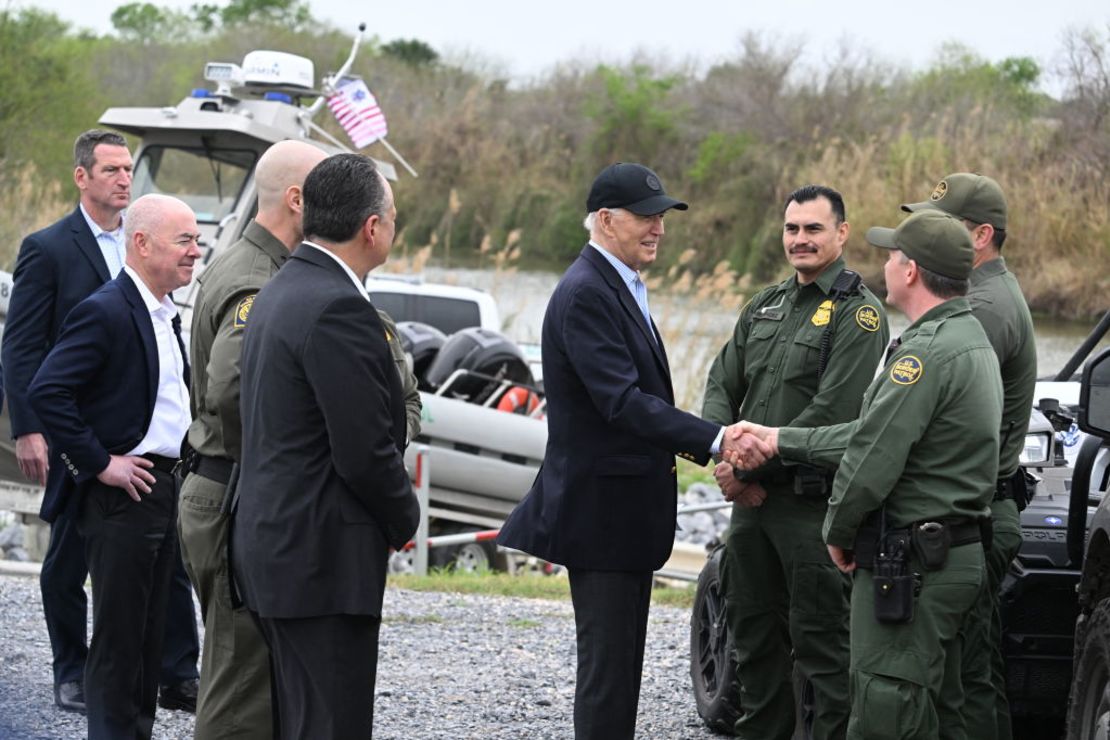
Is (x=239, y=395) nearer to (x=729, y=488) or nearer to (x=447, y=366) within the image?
(x=729, y=488)

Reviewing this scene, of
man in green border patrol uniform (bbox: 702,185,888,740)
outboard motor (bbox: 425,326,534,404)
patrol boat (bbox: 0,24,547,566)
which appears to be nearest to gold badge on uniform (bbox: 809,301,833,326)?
man in green border patrol uniform (bbox: 702,185,888,740)

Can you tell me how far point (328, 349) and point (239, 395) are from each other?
672mm

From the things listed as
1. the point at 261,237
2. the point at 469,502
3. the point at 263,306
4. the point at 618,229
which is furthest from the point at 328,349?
the point at 469,502

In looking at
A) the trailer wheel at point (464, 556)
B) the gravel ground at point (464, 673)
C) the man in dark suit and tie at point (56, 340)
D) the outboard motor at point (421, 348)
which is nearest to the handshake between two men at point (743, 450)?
the gravel ground at point (464, 673)

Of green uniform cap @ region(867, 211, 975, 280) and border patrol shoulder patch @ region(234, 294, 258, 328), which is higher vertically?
green uniform cap @ region(867, 211, 975, 280)

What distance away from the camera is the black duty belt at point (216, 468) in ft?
14.6

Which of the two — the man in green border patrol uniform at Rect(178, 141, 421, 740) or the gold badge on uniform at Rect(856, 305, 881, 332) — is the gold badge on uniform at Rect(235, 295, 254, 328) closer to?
the man in green border patrol uniform at Rect(178, 141, 421, 740)

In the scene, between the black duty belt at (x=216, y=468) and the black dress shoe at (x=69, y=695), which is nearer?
the black duty belt at (x=216, y=468)

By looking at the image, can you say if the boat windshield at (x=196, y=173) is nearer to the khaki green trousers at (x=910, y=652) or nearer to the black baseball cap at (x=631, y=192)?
the black baseball cap at (x=631, y=192)

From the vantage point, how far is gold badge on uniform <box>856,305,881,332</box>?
5.08 meters

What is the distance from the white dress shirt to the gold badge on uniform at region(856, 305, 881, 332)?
2205 mm

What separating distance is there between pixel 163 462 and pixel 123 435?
165mm

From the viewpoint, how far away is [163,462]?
5.11m

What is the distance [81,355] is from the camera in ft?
16.3
